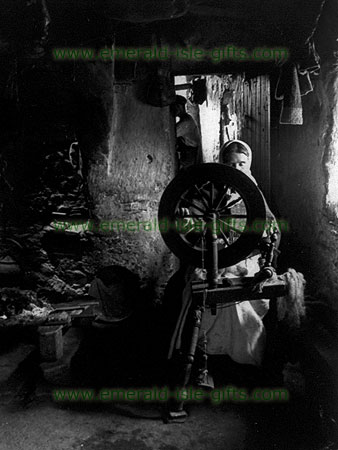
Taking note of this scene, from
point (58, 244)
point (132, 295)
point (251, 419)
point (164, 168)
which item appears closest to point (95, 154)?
point (164, 168)

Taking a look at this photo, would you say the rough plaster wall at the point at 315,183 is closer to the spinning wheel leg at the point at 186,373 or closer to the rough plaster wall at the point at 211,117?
the spinning wheel leg at the point at 186,373

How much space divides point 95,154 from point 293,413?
12.4 ft

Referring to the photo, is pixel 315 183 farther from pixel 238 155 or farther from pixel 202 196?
pixel 202 196

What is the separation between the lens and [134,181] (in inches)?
197

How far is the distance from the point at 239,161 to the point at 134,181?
1440mm

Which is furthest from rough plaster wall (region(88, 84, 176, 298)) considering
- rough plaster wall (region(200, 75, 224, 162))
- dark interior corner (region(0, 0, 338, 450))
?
rough plaster wall (region(200, 75, 224, 162))

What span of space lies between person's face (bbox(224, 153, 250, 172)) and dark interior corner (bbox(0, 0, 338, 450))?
0.57 m

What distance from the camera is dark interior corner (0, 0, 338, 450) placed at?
3766mm

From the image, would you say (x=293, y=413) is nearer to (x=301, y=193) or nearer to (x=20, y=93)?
(x=301, y=193)

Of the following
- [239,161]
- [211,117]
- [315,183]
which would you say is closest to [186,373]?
[239,161]

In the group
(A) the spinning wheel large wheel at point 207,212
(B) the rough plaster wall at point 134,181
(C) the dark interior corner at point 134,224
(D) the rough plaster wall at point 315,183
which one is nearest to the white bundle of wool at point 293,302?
(C) the dark interior corner at point 134,224

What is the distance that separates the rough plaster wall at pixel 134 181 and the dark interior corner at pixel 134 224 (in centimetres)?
2

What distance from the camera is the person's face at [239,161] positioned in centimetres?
486

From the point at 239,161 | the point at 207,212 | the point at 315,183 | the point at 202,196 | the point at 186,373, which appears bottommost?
the point at 186,373
